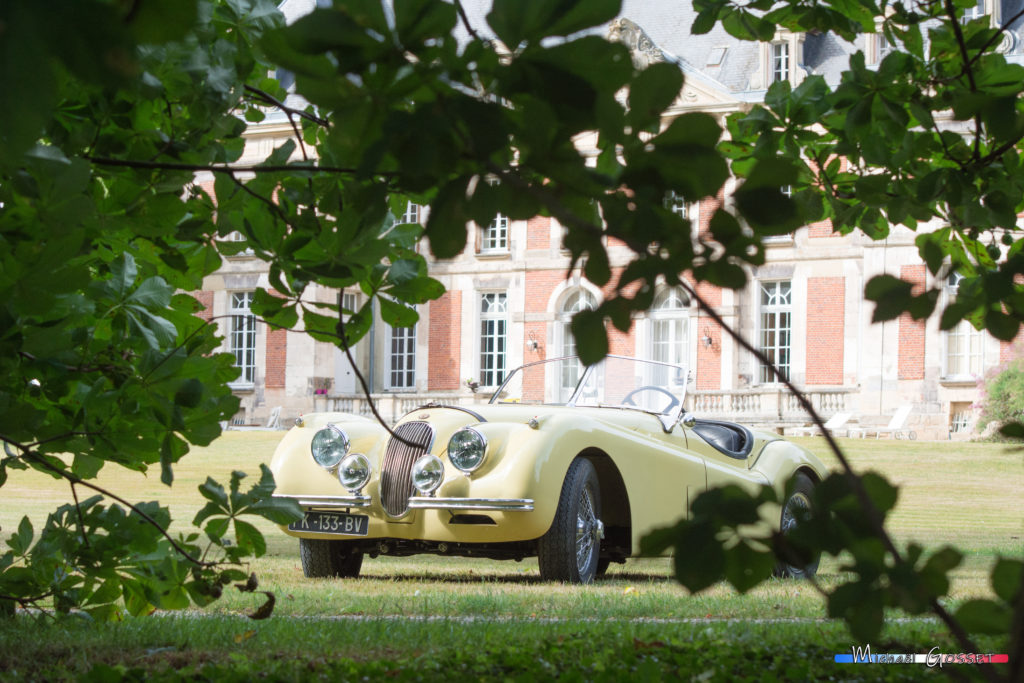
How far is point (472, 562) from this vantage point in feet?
25.2

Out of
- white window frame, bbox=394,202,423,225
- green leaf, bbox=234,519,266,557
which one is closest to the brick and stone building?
white window frame, bbox=394,202,423,225

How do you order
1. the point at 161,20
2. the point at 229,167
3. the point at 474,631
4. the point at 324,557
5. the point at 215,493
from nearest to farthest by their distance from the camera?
the point at 161,20, the point at 229,167, the point at 215,493, the point at 474,631, the point at 324,557

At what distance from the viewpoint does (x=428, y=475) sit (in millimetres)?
5492

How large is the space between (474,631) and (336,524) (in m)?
2.31

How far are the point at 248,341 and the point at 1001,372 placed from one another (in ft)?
64.7

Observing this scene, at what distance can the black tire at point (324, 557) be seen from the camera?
20.0 ft

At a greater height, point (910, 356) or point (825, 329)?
point (825, 329)

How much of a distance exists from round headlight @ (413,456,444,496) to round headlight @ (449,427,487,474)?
9 centimetres

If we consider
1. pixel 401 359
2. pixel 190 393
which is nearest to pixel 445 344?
pixel 401 359

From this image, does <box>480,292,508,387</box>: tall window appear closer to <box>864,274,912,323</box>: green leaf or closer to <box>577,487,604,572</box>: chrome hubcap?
<box>577,487,604,572</box>: chrome hubcap

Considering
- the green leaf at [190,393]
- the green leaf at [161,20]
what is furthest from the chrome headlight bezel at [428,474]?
the green leaf at [161,20]

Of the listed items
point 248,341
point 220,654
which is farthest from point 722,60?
point 220,654

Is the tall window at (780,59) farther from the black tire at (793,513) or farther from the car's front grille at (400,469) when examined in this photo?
the black tire at (793,513)

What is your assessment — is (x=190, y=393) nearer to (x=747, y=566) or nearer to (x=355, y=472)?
(x=747, y=566)
